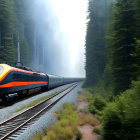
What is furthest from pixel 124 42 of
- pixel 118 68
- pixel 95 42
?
pixel 95 42

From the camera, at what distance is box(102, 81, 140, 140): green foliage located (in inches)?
267

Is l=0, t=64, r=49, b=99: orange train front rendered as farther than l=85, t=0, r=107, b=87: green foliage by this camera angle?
No

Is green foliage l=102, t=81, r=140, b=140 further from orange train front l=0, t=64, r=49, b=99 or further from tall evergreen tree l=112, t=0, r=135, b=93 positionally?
orange train front l=0, t=64, r=49, b=99

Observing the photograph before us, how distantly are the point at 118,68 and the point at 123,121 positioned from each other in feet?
34.1

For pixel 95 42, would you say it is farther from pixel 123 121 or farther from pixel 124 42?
pixel 123 121

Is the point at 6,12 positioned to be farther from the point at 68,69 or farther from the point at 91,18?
the point at 68,69

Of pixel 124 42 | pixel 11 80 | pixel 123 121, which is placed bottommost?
pixel 123 121

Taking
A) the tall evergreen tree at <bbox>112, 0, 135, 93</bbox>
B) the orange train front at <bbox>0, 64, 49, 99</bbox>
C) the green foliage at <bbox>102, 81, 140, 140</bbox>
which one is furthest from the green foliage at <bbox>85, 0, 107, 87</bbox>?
the green foliage at <bbox>102, 81, 140, 140</bbox>

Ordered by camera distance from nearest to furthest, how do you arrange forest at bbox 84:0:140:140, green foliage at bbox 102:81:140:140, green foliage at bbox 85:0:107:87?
green foliage at bbox 102:81:140:140 < forest at bbox 84:0:140:140 < green foliage at bbox 85:0:107:87

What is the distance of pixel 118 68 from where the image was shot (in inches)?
680

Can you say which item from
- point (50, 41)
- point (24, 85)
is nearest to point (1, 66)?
point (24, 85)

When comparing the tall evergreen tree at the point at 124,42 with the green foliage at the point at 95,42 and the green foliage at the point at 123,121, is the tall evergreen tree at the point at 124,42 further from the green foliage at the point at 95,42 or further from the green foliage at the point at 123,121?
the green foliage at the point at 95,42

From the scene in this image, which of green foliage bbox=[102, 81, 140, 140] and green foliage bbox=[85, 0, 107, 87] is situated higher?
green foliage bbox=[85, 0, 107, 87]

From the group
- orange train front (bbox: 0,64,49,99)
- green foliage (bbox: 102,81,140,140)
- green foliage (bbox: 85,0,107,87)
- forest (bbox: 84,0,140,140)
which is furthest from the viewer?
green foliage (bbox: 85,0,107,87)
